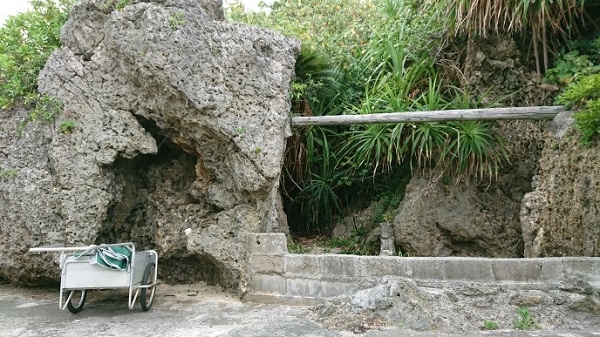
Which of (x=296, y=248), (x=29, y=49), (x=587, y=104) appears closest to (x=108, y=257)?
(x=296, y=248)

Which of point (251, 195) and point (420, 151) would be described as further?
point (420, 151)

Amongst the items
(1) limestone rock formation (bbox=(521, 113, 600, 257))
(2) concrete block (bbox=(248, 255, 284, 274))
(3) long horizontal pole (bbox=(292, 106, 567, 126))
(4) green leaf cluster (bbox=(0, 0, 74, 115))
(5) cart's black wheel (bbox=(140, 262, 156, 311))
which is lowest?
(5) cart's black wheel (bbox=(140, 262, 156, 311))

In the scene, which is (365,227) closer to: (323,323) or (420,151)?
(420,151)

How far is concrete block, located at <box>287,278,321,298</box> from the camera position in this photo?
5238 millimetres

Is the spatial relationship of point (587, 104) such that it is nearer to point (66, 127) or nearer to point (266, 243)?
point (266, 243)

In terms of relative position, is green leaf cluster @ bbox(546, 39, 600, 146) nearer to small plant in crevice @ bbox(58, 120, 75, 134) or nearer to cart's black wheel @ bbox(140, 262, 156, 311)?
cart's black wheel @ bbox(140, 262, 156, 311)

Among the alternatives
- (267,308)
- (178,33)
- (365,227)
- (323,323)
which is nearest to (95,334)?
(267,308)

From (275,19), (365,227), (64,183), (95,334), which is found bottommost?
(95,334)

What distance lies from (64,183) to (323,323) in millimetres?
3348

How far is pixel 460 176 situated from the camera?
6375mm

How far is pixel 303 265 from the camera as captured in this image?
210 inches

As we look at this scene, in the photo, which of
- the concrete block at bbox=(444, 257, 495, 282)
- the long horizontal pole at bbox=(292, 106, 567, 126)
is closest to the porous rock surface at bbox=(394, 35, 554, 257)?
the long horizontal pole at bbox=(292, 106, 567, 126)

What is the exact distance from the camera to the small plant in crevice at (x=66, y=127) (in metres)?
5.59

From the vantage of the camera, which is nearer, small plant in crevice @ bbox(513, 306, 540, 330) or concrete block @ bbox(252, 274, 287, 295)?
small plant in crevice @ bbox(513, 306, 540, 330)
